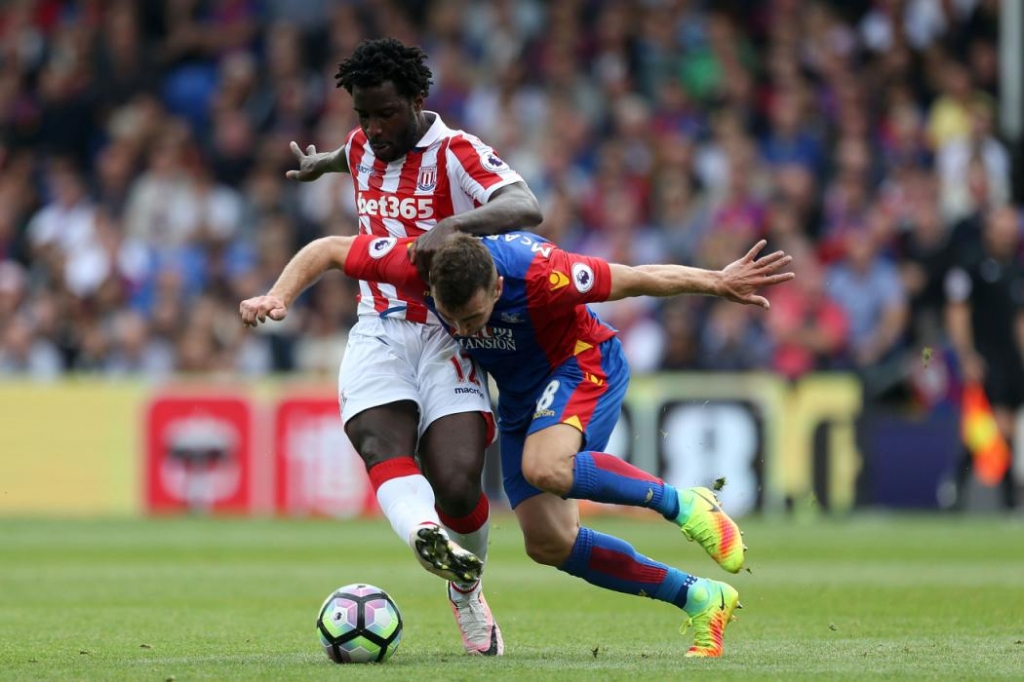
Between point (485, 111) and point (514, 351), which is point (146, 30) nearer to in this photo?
point (485, 111)

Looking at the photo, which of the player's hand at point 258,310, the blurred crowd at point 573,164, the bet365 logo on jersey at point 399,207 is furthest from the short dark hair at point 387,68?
the blurred crowd at point 573,164

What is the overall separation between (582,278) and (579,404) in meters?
0.53

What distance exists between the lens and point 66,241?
18969 millimetres

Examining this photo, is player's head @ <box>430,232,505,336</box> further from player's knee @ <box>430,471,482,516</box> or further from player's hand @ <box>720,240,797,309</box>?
player's hand @ <box>720,240,797,309</box>

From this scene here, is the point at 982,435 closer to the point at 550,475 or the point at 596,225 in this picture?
the point at 596,225

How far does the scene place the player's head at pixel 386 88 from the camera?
23.2 ft

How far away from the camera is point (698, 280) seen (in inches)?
267

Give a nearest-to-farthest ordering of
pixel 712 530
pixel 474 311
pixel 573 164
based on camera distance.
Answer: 1. pixel 474 311
2. pixel 712 530
3. pixel 573 164

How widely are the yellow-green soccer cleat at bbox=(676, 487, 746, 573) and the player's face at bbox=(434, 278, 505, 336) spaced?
1029 mm

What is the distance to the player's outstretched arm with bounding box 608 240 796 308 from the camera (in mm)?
6762

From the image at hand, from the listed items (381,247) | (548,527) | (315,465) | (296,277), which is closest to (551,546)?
(548,527)

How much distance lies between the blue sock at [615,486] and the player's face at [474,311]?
0.64 metres

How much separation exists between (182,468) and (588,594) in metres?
7.13

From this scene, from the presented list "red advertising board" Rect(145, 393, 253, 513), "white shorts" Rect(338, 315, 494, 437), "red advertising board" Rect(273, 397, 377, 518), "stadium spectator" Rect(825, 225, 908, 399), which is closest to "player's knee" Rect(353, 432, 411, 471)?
"white shorts" Rect(338, 315, 494, 437)
